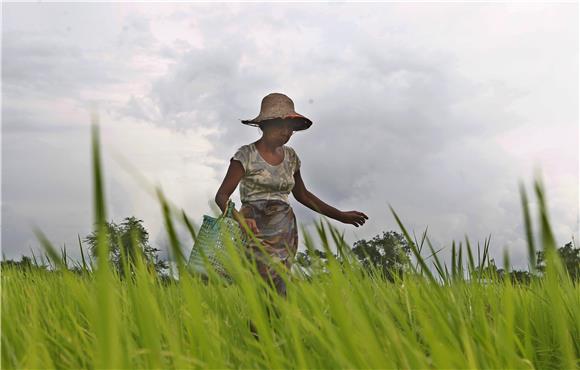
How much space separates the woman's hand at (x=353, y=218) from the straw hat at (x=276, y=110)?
750 mm

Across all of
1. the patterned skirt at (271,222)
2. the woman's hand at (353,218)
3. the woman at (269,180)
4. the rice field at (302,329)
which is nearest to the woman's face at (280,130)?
the woman at (269,180)

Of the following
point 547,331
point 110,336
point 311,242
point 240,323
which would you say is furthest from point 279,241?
point 110,336

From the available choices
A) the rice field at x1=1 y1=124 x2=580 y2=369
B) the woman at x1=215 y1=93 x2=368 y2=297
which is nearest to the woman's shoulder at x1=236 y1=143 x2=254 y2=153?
the woman at x1=215 y1=93 x2=368 y2=297

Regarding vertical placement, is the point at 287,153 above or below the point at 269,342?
above

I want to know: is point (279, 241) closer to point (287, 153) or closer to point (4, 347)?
point (287, 153)

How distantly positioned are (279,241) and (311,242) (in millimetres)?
2724

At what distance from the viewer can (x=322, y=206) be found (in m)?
4.91

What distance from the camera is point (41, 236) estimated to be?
1353 millimetres

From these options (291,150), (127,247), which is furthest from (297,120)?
(127,247)

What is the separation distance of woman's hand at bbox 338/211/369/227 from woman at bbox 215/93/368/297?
50cm

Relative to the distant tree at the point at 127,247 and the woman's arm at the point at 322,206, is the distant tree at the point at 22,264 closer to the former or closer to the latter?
the distant tree at the point at 127,247

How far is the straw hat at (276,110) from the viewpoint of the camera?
4.30m

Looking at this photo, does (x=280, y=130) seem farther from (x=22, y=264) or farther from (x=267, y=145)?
(x=22, y=264)

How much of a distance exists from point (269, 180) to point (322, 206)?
0.76 meters
